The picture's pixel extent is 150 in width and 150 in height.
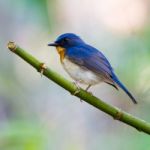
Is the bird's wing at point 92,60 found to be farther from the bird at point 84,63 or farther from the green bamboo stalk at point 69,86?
the green bamboo stalk at point 69,86

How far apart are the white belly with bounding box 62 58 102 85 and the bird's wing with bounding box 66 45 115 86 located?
0.02 metres

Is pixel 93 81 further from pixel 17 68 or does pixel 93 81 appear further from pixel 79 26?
pixel 79 26

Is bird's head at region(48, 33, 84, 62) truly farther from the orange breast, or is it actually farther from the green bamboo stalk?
the green bamboo stalk

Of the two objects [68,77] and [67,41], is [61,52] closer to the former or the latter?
[67,41]

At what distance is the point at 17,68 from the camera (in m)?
3.53

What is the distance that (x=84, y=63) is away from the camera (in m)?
2.27

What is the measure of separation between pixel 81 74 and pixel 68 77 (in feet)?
3.86

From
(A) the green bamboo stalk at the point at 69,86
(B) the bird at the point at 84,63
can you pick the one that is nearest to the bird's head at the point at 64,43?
(B) the bird at the point at 84,63

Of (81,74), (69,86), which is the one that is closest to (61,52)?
(81,74)

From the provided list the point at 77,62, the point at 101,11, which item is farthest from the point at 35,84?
the point at 77,62

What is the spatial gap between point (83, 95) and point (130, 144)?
29 centimetres

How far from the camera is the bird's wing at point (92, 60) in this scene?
6.98ft

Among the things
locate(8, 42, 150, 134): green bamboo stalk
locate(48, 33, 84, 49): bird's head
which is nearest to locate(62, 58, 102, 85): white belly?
locate(48, 33, 84, 49): bird's head

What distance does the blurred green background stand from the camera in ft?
5.72
